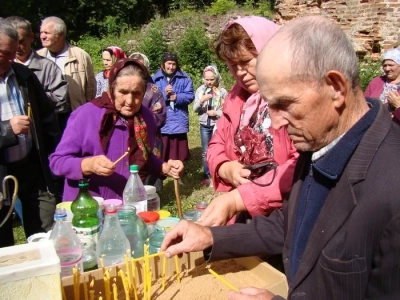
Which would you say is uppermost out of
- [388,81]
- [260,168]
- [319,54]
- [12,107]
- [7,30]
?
[7,30]

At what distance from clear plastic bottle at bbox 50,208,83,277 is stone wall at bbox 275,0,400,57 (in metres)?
7.56

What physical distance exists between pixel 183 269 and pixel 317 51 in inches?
43.1

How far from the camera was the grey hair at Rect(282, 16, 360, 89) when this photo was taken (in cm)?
115

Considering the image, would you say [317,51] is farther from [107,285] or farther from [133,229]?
[133,229]

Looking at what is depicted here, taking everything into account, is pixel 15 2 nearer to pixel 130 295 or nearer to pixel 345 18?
pixel 345 18

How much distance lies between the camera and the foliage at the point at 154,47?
1512 cm

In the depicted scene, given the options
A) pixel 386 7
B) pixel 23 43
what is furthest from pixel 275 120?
pixel 386 7

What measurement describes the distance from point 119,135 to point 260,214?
112 cm

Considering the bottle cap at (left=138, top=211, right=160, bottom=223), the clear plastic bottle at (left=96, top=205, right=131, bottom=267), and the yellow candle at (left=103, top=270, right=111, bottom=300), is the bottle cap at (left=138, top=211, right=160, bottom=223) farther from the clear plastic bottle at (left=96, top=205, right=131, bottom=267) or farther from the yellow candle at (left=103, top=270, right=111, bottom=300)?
the yellow candle at (left=103, top=270, right=111, bottom=300)

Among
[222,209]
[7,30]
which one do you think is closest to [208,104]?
[7,30]

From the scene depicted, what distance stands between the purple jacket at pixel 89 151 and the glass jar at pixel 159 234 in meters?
0.69

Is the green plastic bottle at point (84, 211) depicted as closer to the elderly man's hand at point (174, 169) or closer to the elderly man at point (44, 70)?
the elderly man's hand at point (174, 169)

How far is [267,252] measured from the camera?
1745 millimetres

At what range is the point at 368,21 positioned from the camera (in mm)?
8602
